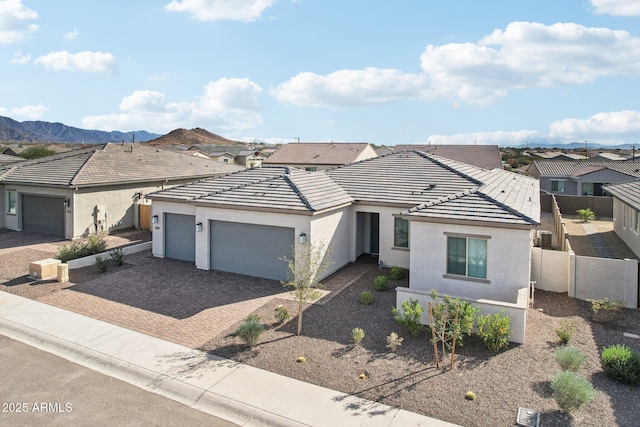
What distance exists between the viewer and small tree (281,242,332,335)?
39.5 feet

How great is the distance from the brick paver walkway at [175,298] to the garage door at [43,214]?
30.4 feet

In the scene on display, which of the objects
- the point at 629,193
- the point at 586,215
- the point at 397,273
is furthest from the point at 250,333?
the point at 586,215

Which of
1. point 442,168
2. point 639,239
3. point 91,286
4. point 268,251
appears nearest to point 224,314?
point 268,251

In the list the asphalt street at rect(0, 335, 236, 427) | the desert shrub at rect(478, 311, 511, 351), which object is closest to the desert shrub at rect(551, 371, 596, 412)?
the desert shrub at rect(478, 311, 511, 351)

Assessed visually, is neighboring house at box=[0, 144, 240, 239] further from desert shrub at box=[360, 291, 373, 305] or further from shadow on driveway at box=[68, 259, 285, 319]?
desert shrub at box=[360, 291, 373, 305]

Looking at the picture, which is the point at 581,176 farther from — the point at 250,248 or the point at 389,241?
the point at 250,248

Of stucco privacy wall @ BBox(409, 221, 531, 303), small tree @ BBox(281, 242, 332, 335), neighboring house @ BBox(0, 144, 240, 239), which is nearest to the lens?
small tree @ BBox(281, 242, 332, 335)

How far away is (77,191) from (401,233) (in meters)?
17.2

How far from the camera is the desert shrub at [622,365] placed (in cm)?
944

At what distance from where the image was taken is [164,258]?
20.2m

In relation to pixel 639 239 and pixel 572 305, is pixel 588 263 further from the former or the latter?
pixel 639 239

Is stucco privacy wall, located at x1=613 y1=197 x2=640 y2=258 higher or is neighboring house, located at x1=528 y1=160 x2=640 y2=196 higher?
neighboring house, located at x1=528 y1=160 x2=640 y2=196

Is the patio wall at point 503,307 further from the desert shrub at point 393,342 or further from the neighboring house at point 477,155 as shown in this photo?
the neighboring house at point 477,155

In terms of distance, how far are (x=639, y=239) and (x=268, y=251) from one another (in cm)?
1639
